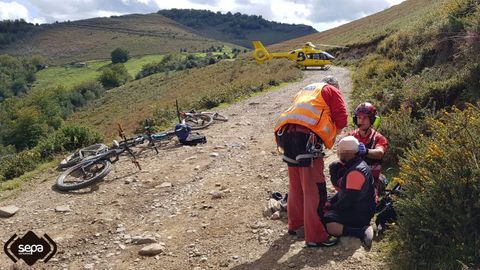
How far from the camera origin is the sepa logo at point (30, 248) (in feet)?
19.1

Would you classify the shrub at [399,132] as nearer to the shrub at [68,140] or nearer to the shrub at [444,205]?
the shrub at [444,205]

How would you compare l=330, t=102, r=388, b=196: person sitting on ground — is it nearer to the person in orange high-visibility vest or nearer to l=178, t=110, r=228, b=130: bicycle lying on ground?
the person in orange high-visibility vest

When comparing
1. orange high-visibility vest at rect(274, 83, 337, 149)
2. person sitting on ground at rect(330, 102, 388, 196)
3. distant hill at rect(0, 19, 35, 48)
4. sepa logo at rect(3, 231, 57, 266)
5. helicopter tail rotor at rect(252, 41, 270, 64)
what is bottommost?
sepa logo at rect(3, 231, 57, 266)

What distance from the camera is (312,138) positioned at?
496 centimetres

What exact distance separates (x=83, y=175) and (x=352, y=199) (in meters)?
6.32

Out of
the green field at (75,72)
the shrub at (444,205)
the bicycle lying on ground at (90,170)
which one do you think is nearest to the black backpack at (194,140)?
the bicycle lying on ground at (90,170)

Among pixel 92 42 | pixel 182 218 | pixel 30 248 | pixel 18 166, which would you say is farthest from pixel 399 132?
pixel 92 42

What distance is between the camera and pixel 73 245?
20.2 feet

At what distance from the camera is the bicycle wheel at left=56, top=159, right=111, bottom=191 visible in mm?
8359

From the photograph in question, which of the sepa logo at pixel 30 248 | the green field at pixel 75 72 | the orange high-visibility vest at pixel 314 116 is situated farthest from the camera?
the green field at pixel 75 72

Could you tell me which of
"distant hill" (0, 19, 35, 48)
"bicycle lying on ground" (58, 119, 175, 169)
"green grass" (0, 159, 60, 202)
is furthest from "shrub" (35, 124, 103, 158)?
"distant hill" (0, 19, 35, 48)

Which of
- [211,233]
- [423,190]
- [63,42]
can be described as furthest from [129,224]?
[63,42]

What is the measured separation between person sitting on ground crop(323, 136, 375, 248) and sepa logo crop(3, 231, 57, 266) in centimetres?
398

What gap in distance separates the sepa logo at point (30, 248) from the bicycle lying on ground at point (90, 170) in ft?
6.51
